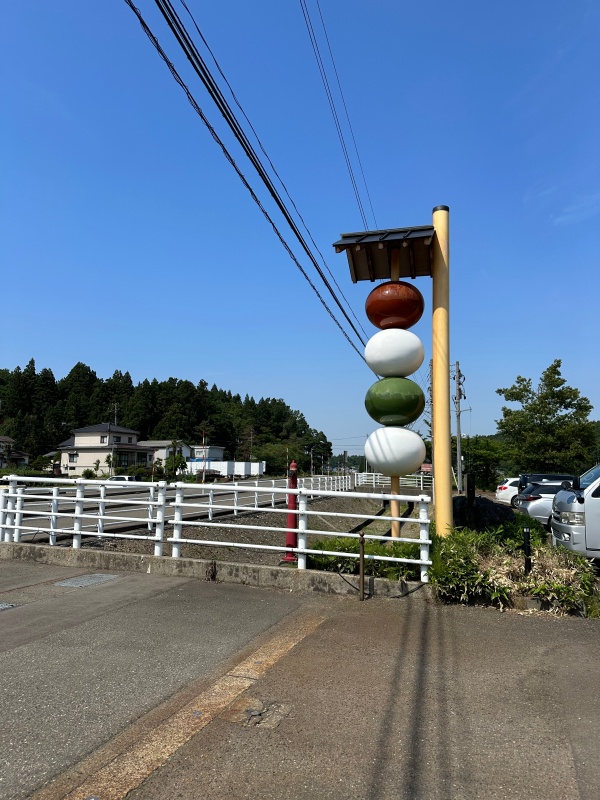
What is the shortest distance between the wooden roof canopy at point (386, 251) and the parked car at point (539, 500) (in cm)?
1147

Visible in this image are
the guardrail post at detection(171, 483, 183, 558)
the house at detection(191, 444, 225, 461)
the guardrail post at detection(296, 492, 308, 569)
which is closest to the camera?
the guardrail post at detection(296, 492, 308, 569)

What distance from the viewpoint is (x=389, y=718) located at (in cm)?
342

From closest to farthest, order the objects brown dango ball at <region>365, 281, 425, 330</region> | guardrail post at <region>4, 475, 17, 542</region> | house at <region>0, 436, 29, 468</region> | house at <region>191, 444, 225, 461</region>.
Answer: brown dango ball at <region>365, 281, 425, 330</region>, guardrail post at <region>4, 475, 17, 542</region>, house at <region>0, 436, 29, 468</region>, house at <region>191, 444, 225, 461</region>

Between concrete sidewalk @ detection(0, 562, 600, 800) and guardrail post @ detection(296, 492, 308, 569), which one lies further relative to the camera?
guardrail post @ detection(296, 492, 308, 569)

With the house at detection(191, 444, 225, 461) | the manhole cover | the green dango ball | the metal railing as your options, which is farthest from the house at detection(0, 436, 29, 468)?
the green dango ball

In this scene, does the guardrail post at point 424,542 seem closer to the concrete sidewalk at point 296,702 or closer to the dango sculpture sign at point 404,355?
the concrete sidewalk at point 296,702

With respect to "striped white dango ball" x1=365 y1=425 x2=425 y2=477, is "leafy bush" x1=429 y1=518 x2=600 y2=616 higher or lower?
lower

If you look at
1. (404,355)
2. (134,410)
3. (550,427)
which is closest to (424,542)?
(404,355)

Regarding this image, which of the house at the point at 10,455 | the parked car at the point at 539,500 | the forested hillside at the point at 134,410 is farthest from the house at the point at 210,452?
the parked car at the point at 539,500

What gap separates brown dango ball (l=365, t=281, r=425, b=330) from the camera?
806 centimetres

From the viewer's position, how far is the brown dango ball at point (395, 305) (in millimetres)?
8062

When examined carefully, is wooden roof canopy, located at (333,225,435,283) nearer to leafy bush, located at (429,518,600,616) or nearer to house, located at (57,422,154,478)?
leafy bush, located at (429,518,600,616)

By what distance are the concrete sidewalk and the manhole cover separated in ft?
3.09

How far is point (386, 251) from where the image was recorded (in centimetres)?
835
